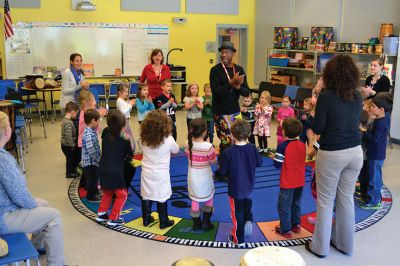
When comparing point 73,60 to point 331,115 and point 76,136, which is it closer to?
point 76,136

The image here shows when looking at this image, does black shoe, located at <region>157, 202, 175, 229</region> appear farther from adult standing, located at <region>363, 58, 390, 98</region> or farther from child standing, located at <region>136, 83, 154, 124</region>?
adult standing, located at <region>363, 58, 390, 98</region>

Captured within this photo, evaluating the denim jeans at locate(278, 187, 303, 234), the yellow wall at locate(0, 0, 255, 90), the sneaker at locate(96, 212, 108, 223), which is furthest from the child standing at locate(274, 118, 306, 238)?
the yellow wall at locate(0, 0, 255, 90)

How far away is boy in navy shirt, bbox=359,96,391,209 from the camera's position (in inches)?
167

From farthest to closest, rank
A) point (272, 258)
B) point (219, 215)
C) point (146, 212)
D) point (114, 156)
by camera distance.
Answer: point (219, 215) < point (146, 212) < point (114, 156) < point (272, 258)

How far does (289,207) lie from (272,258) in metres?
1.54

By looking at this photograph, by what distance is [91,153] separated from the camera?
175 inches

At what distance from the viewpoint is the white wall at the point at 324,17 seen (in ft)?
26.3

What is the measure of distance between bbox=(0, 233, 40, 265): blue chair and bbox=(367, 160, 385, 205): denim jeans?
3.39 metres

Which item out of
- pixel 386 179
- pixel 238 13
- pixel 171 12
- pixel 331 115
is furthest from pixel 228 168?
pixel 238 13

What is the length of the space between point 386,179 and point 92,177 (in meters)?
3.74

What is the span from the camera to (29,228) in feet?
9.48

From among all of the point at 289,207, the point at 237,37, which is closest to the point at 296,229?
the point at 289,207

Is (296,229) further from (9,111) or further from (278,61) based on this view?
(278,61)

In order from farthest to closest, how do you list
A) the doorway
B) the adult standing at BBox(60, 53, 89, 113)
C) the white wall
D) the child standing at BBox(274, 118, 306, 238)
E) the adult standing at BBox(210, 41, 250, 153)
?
the doorway, the white wall, the adult standing at BBox(60, 53, 89, 113), the adult standing at BBox(210, 41, 250, 153), the child standing at BBox(274, 118, 306, 238)
